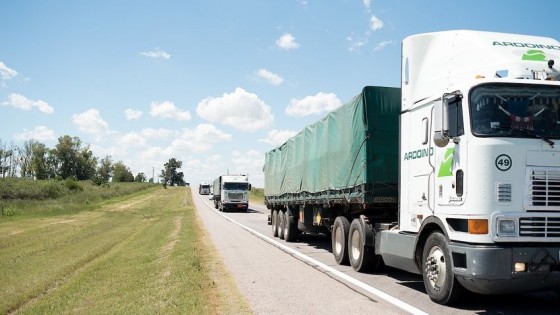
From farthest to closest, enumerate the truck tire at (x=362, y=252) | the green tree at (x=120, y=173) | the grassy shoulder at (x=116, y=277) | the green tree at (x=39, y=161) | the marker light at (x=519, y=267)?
the green tree at (x=120, y=173)
the green tree at (x=39, y=161)
the truck tire at (x=362, y=252)
the grassy shoulder at (x=116, y=277)
the marker light at (x=519, y=267)

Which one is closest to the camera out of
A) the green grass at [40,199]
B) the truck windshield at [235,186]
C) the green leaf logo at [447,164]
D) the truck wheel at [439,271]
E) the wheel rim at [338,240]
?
the truck wheel at [439,271]

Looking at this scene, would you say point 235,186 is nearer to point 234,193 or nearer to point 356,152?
point 234,193

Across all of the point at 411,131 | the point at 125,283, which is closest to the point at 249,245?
the point at 125,283

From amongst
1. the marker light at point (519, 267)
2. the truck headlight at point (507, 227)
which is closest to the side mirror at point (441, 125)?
the truck headlight at point (507, 227)

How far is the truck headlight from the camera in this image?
6.04 metres

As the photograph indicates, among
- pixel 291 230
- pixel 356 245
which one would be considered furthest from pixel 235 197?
pixel 356 245

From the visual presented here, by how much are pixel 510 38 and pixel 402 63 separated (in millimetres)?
1786

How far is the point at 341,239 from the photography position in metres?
11.1

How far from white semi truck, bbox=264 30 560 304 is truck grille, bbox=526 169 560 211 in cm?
1

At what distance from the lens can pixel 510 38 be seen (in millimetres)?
7332

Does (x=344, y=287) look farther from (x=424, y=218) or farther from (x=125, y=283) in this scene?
(x=125, y=283)

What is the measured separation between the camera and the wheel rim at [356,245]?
10.0 meters

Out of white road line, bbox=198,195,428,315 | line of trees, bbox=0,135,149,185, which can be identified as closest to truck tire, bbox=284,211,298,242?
white road line, bbox=198,195,428,315

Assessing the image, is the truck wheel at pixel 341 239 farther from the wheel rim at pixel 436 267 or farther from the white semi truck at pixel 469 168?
the wheel rim at pixel 436 267
